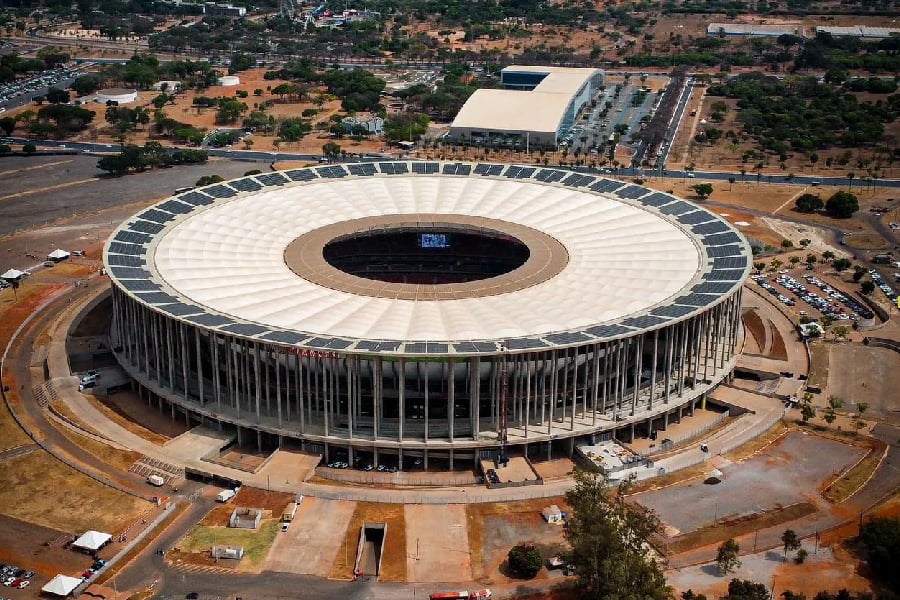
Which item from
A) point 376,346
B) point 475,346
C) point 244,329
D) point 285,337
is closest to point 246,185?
point 244,329

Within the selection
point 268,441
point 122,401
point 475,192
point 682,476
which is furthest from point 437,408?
point 475,192

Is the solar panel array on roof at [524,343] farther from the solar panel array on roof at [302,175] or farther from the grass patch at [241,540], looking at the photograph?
the solar panel array on roof at [302,175]

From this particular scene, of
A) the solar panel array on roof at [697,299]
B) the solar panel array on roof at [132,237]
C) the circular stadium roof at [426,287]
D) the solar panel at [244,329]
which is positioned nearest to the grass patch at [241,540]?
the circular stadium roof at [426,287]

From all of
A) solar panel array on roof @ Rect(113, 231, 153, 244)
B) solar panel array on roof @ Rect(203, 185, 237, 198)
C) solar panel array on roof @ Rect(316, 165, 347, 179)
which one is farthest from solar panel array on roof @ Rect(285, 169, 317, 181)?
solar panel array on roof @ Rect(113, 231, 153, 244)

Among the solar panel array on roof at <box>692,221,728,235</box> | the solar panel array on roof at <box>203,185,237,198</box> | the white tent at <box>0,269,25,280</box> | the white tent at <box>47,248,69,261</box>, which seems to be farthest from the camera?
the white tent at <box>47,248,69,261</box>

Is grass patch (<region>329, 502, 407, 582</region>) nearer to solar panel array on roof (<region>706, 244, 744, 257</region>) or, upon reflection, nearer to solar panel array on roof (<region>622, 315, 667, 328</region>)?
solar panel array on roof (<region>622, 315, 667, 328</region>)

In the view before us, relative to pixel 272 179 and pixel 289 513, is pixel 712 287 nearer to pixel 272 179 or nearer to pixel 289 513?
pixel 289 513
